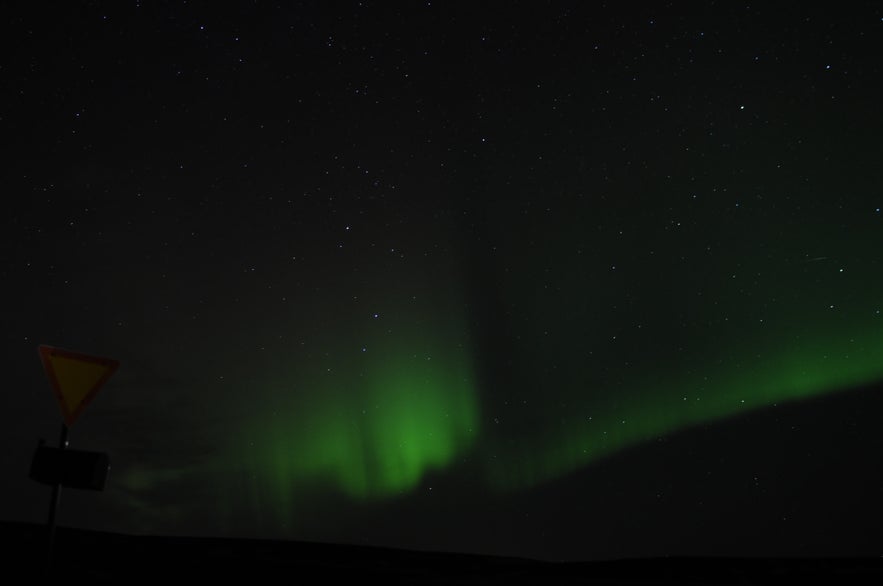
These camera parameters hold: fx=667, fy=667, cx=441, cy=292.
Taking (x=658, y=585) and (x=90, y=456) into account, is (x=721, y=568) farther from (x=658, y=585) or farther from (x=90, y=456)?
(x=90, y=456)

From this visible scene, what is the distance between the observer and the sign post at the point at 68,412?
194 inches

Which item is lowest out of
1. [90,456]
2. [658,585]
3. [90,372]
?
[658,585]

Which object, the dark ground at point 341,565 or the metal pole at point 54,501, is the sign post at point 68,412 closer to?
the metal pole at point 54,501

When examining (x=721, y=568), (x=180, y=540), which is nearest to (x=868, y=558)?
(x=721, y=568)

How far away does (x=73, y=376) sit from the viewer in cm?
533

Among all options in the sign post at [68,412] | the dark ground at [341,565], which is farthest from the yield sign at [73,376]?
the dark ground at [341,565]

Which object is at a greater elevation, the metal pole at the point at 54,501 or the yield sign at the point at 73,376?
the yield sign at the point at 73,376

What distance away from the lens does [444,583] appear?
10.1 meters

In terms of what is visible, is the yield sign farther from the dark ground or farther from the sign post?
the dark ground

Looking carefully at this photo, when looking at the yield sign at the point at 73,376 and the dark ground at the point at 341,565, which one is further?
the dark ground at the point at 341,565

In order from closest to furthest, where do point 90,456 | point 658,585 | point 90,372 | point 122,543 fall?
point 90,456 < point 90,372 < point 658,585 < point 122,543

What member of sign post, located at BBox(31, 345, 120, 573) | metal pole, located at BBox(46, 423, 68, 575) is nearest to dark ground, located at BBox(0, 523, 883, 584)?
metal pole, located at BBox(46, 423, 68, 575)

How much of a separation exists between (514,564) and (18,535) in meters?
10.4

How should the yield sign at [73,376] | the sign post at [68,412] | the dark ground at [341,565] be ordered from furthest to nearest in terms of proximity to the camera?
the dark ground at [341,565] < the yield sign at [73,376] < the sign post at [68,412]
